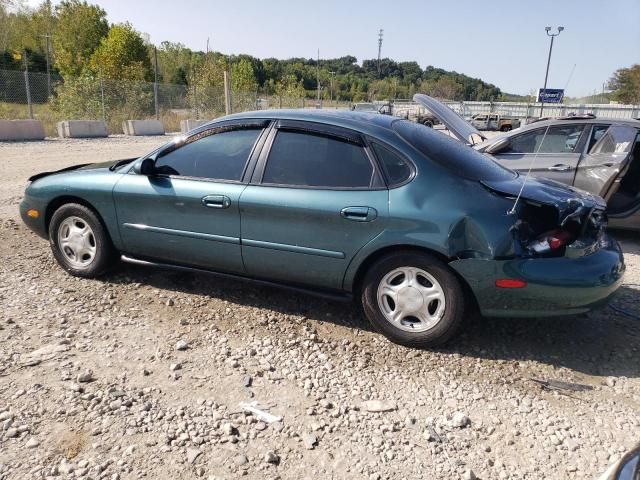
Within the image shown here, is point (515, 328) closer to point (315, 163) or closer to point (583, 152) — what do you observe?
point (315, 163)

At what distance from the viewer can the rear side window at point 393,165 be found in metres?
3.41

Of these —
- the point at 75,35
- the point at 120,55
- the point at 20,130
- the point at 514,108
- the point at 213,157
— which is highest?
the point at 75,35

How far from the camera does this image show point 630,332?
3793 mm

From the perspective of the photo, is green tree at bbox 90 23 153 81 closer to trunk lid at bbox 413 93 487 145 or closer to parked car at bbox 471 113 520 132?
parked car at bbox 471 113 520 132

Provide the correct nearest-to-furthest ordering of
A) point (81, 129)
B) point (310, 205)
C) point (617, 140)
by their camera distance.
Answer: point (310, 205), point (617, 140), point (81, 129)

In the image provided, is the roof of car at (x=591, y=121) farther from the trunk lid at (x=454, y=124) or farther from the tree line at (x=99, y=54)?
the tree line at (x=99, y=54)

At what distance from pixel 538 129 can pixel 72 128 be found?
18588 mm

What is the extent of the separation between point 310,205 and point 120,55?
151 ft

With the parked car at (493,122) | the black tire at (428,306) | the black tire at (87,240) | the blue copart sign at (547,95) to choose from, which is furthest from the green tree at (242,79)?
the black tire at (428,306)

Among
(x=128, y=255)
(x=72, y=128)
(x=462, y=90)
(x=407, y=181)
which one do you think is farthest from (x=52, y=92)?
(x=462, y=90)

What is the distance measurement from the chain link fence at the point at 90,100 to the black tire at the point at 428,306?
20.5 metres

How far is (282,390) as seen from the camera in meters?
2.98

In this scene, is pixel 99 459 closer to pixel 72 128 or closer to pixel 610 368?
pixel 610 368

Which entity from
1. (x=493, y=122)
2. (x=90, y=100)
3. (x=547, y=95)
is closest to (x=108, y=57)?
(x=90, y=100)
